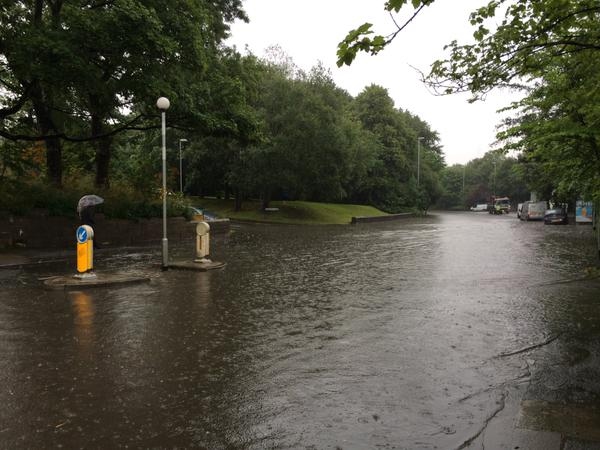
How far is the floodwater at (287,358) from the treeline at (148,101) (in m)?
6.86

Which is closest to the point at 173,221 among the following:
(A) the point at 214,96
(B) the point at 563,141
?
Answer: (A) the point at 214,96

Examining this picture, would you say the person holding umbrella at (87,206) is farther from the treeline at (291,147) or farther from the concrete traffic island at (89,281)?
the treeline at (291,147)

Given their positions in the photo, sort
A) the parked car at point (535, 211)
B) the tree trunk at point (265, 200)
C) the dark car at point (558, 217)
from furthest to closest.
A: the parked car at point (535, 211)
the tree trunk at point (265, 200)
the dark car at point (558, 217)

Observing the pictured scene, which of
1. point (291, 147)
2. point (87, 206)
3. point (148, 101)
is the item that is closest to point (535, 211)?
point (291, 147)

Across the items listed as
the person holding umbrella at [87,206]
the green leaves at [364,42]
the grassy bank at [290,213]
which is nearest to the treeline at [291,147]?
the grassy bank at [290,213]

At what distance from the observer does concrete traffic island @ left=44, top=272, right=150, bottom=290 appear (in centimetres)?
1023

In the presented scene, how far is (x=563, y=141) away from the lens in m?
10.1

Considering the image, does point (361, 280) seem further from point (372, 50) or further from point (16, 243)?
point (16, 243)

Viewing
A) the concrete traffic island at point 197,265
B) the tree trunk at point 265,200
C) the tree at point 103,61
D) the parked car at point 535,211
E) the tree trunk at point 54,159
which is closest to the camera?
the concrete traffic island at point 197,265

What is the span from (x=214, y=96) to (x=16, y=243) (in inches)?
345

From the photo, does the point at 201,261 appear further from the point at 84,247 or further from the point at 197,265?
the point at 84,247

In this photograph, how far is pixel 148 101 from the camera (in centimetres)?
1742

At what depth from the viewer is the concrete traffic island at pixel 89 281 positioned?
33.6ft

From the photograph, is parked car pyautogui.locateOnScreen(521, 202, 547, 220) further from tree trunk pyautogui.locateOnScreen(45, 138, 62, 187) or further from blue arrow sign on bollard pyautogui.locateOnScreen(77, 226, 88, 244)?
blue arrow sign on bollard pyautogui.locateOnScreen(77, 226, 88, 244)
